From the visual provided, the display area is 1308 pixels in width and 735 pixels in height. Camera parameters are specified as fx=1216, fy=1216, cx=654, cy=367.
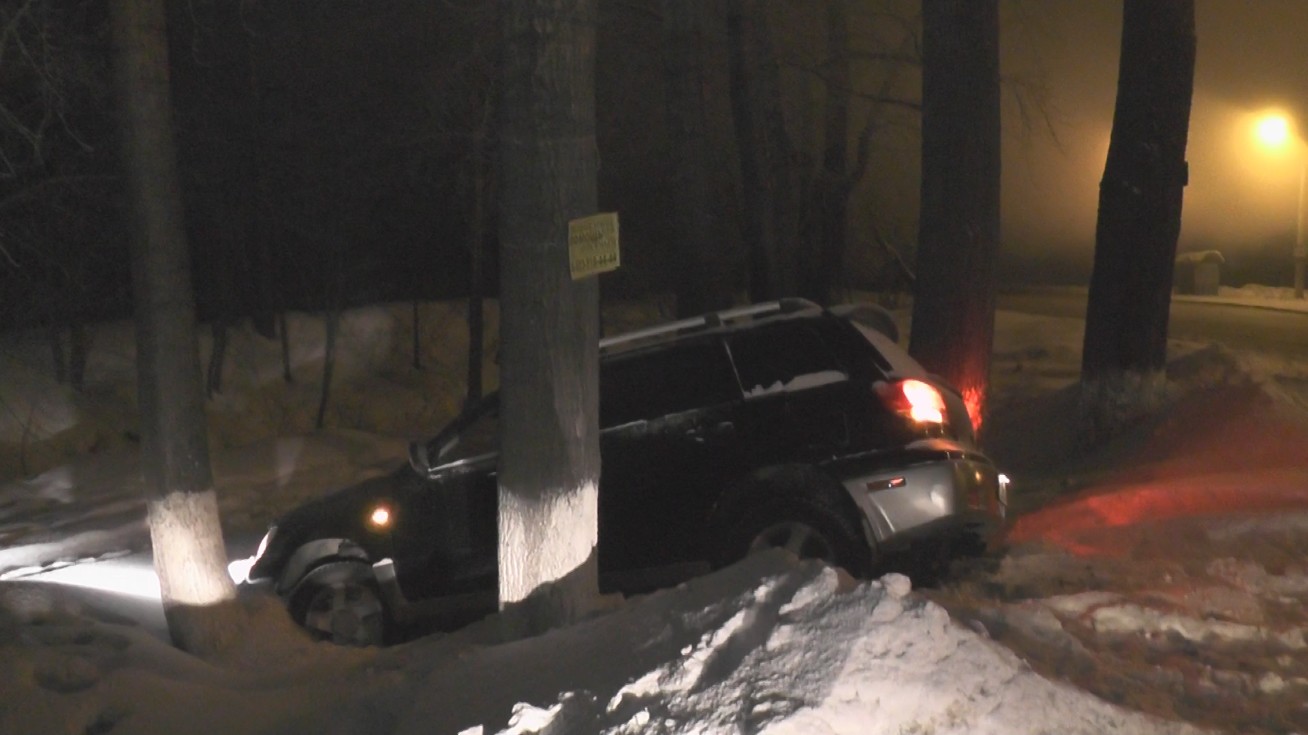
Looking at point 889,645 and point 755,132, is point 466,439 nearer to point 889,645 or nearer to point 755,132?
point 889,645

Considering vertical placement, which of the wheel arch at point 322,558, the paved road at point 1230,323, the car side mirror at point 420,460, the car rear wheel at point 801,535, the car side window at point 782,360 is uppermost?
the car side window at point 782,360

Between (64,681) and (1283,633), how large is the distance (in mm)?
5453

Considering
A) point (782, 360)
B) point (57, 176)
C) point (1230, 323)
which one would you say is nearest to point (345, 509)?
point (782, 360)

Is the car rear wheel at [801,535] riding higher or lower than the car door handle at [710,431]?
lower

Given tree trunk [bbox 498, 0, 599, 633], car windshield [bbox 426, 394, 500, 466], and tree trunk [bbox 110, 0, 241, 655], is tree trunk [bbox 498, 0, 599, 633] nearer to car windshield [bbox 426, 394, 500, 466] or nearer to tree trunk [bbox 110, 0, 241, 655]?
car windshield [bbox 426, 394, 500, 466]

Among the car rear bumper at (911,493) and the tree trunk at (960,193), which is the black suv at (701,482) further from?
the tree trunk at (960,193)

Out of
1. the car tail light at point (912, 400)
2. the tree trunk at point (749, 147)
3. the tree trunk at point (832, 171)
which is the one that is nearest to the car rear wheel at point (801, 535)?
the car tail light at point (912, 400)

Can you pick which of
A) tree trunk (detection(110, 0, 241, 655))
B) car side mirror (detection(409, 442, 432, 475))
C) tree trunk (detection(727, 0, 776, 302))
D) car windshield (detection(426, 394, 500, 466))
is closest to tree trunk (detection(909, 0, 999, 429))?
tree trunk (detection(727, 0, 776, 302))

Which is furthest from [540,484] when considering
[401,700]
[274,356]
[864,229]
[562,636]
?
[864,229]

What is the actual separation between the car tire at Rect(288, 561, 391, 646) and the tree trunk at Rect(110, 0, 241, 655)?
408 mm

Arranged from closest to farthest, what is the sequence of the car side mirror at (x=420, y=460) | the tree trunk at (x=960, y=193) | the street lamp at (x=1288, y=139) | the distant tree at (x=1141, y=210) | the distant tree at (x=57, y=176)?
the car side mirror at (x=420, y=460) → the distant tree at (x=57, y=176) → the tree trunk at (x=960, y=193) → the distant tree at (x=1141, y=210) → the street lamp at (x=1288, y=139)

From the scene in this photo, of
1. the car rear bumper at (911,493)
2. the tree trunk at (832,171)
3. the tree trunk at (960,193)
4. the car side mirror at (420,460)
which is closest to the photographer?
the car rear bumper at (911,493)

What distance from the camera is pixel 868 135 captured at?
1953cm

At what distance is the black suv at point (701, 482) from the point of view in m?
6.57
